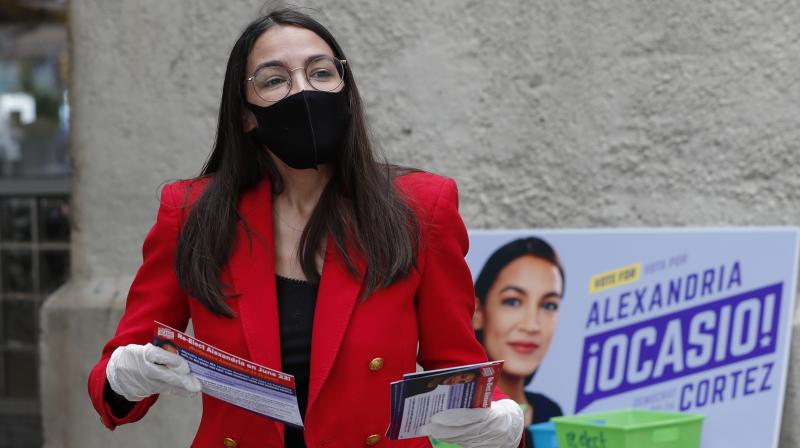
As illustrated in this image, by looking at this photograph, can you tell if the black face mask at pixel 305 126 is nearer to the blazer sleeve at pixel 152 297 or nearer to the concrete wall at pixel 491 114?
the blazer sleeve at pixel 152 297

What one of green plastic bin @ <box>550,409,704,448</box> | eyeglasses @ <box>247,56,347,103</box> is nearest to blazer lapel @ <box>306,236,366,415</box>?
eyeglasses @ <box>247,56,347,103</box>

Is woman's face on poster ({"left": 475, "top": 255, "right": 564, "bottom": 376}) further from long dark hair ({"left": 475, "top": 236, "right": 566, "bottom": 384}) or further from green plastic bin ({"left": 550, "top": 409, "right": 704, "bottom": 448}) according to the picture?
green plastic bin ({"left": 550, "top": 409, "right": 704, "bottom": 448})

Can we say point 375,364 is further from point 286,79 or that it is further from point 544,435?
point 544,435

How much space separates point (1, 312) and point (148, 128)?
276cm

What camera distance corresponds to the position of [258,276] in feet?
7.39

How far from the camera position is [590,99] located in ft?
13.2

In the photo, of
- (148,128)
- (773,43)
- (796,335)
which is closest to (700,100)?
(773,43)

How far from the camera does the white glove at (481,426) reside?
6.96 ft

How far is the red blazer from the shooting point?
218 cm

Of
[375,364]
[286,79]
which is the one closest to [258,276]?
[375,364]

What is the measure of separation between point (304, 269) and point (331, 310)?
0.41 ft

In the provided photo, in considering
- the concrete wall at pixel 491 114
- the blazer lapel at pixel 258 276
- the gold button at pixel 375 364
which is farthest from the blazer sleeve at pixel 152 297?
the concrete wall at pixel 491 114

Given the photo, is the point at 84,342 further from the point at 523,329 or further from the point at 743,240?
the point at 743,240

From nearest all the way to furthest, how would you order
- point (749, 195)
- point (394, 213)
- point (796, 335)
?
point (394, 213) < point (796, 335) < point (749, 195)
